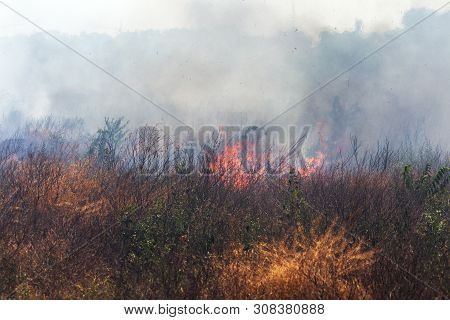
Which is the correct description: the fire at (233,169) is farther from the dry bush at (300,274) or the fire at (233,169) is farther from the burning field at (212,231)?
the dry bush at (300,274)

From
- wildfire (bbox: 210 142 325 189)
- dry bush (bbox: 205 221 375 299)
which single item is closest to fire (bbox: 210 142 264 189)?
wildfire (bbox: 210 142 325 189)

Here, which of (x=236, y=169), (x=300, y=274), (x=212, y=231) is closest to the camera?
(x=300, y=274)

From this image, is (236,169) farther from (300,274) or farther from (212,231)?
(300,274)

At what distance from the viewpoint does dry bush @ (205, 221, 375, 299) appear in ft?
13.6

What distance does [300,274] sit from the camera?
14.0 ft

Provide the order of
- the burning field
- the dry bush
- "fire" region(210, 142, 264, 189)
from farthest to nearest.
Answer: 1. "fire" region(210, 142, 264, 189)
2. the burning field
3. the dry bush

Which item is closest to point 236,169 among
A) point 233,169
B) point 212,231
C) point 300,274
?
point 233,169

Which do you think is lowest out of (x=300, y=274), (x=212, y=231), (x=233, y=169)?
(x=300, y=274)

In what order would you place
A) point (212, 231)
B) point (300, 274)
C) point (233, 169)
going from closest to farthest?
point (300, 274), point (212, 231), point (233, 169)

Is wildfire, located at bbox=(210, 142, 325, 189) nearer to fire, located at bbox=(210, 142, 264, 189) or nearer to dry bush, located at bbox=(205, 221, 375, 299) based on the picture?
fire, located at bbox=(210, 142, 264, 189)

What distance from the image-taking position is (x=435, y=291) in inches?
166

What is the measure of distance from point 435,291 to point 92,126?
21494mm
